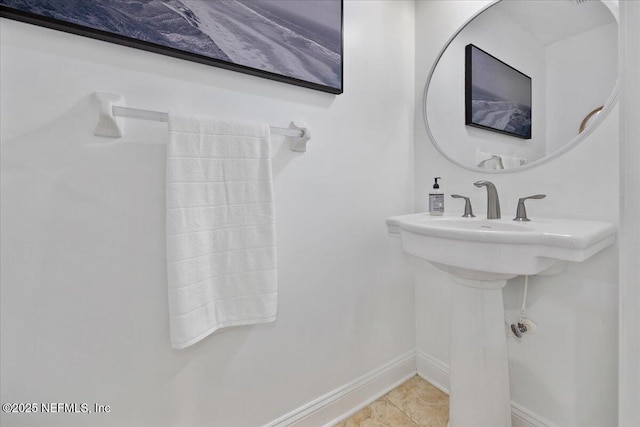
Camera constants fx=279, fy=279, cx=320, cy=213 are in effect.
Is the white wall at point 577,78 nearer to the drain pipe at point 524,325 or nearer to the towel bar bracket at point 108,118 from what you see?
the drain pipe at point 524,325

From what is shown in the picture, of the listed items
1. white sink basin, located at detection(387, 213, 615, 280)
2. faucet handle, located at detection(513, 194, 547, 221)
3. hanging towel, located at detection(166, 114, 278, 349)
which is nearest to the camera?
white sink basin, located at detection(387, 213, 615, 280)

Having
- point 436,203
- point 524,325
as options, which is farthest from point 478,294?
point 436,203

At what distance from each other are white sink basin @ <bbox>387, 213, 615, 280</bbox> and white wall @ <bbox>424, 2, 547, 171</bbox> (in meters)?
0.37

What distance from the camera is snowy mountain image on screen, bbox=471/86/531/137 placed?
1.08 metres

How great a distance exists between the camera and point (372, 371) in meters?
1.32

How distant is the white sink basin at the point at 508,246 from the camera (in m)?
0.68

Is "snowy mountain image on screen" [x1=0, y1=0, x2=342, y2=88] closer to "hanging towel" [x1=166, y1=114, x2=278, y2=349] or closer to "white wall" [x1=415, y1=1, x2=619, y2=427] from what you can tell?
"hanging towel" [x1=166, y1=114, x2=278, y2=349]

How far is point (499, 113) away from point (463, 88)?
0.20 metres

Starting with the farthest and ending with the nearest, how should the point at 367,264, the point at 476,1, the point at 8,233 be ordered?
the point at 367,264 < the point at 476,1 < the point at 8,233

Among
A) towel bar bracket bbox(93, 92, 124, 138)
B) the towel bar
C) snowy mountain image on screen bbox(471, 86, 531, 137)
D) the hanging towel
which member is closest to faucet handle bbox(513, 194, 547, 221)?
snowy mountain image on screen bbox(471, 86, 531, 137)

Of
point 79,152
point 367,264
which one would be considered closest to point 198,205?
point 79,152

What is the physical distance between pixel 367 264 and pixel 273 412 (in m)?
0.69

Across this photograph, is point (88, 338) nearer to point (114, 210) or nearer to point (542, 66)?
point (114, 210)

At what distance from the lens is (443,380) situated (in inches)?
53.6
